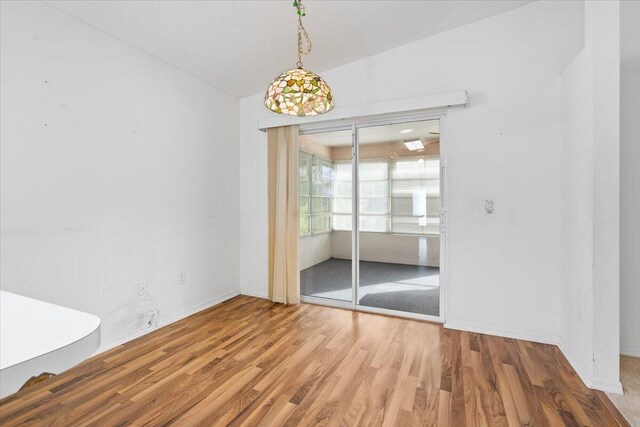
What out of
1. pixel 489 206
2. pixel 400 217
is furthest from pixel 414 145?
pixel 489 206

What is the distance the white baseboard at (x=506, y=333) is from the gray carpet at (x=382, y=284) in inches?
9.1

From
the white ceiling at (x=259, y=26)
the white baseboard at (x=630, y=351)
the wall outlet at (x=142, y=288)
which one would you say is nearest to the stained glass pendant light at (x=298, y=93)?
the white ceiling at (x=259, y=26)

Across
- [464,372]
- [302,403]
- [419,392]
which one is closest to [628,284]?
[464,372]

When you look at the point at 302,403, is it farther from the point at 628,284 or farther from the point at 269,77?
the point at 269,77

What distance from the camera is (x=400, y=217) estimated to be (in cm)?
339

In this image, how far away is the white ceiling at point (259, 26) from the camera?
2.38m

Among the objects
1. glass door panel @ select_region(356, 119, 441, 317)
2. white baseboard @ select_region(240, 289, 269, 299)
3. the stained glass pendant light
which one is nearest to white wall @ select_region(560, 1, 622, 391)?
glass door panel @ select_region(356, 119, 441, 317)

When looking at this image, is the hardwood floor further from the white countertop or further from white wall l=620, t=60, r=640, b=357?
the white countertop

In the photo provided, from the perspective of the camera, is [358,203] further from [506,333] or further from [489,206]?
[506,333]

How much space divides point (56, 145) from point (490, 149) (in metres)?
3.59

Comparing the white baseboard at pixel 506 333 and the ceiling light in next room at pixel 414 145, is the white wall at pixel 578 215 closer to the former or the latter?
the white baseboard at pixel 506 333

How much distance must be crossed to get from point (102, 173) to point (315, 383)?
93.1 inches

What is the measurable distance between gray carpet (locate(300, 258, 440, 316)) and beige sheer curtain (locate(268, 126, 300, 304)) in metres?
0.25

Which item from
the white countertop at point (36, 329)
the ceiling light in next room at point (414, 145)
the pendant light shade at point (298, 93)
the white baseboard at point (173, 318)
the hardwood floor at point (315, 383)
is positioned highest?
the ceiling light in next room at point (414, 145)
